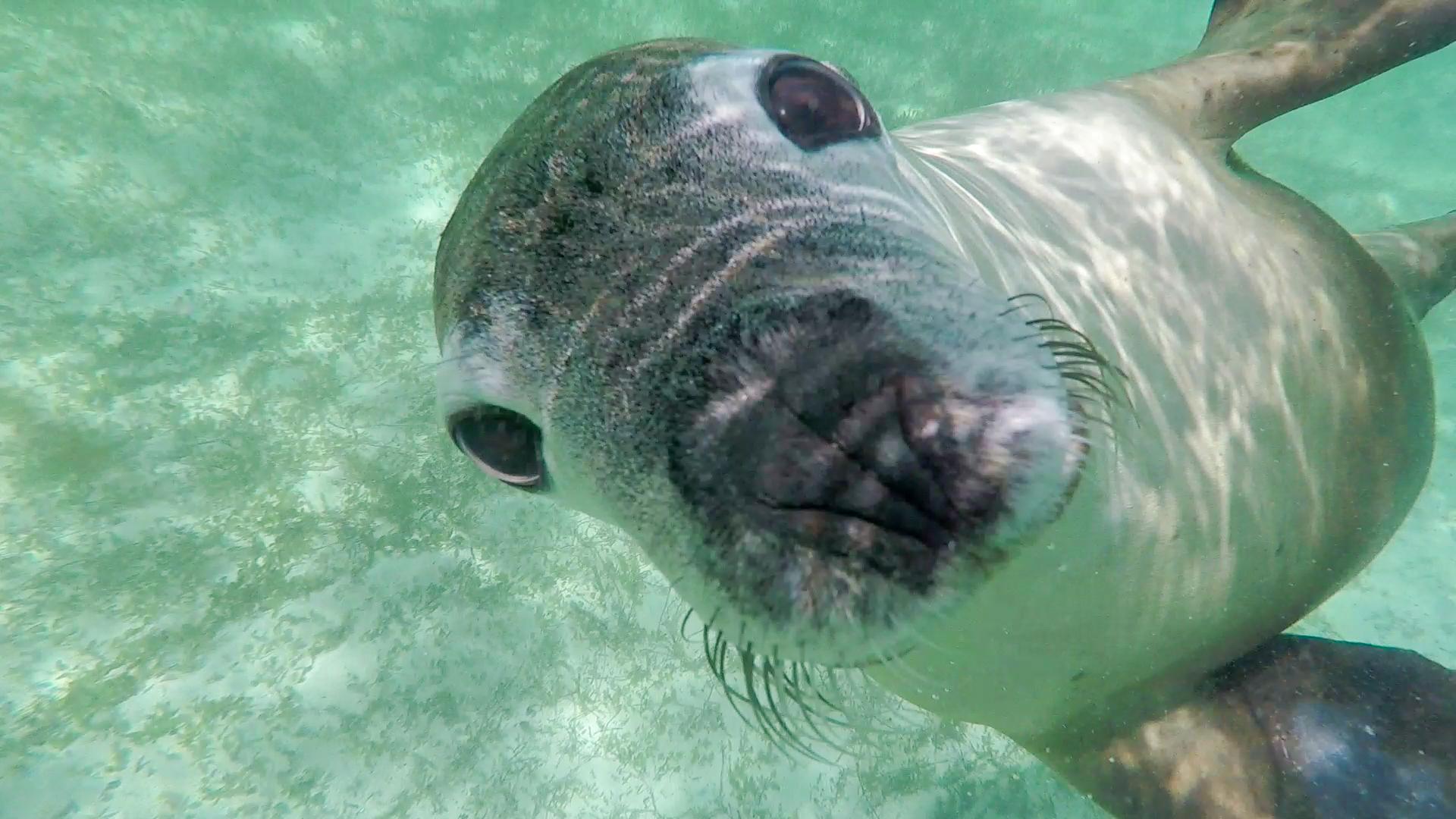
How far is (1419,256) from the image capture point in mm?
3613

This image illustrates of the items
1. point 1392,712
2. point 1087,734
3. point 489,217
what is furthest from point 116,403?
point 1392,712

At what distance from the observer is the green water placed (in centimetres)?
457

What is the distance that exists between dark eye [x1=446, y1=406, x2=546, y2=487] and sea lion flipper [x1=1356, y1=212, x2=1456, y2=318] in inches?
141

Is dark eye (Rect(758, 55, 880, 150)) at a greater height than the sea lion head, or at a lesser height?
greater

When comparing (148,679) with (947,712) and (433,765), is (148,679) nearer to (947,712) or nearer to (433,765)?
(433,765)

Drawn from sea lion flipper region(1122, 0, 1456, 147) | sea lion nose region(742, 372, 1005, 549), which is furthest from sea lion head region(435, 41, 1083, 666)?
sea lion flipper region(1122, 0, 1456, 147)

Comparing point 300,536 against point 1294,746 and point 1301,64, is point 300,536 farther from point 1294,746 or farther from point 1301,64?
point 1301,64

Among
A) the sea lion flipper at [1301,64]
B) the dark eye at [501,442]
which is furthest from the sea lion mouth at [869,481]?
the sea lion flipper at [1301,64]

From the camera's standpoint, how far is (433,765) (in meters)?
4.61

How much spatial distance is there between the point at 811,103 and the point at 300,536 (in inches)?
197

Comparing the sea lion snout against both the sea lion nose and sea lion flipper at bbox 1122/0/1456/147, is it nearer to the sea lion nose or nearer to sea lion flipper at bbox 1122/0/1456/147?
the sea lion nose

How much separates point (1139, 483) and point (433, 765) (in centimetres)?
407

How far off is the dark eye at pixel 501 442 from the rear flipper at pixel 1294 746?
2039mm

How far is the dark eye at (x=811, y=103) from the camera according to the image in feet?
5.92
